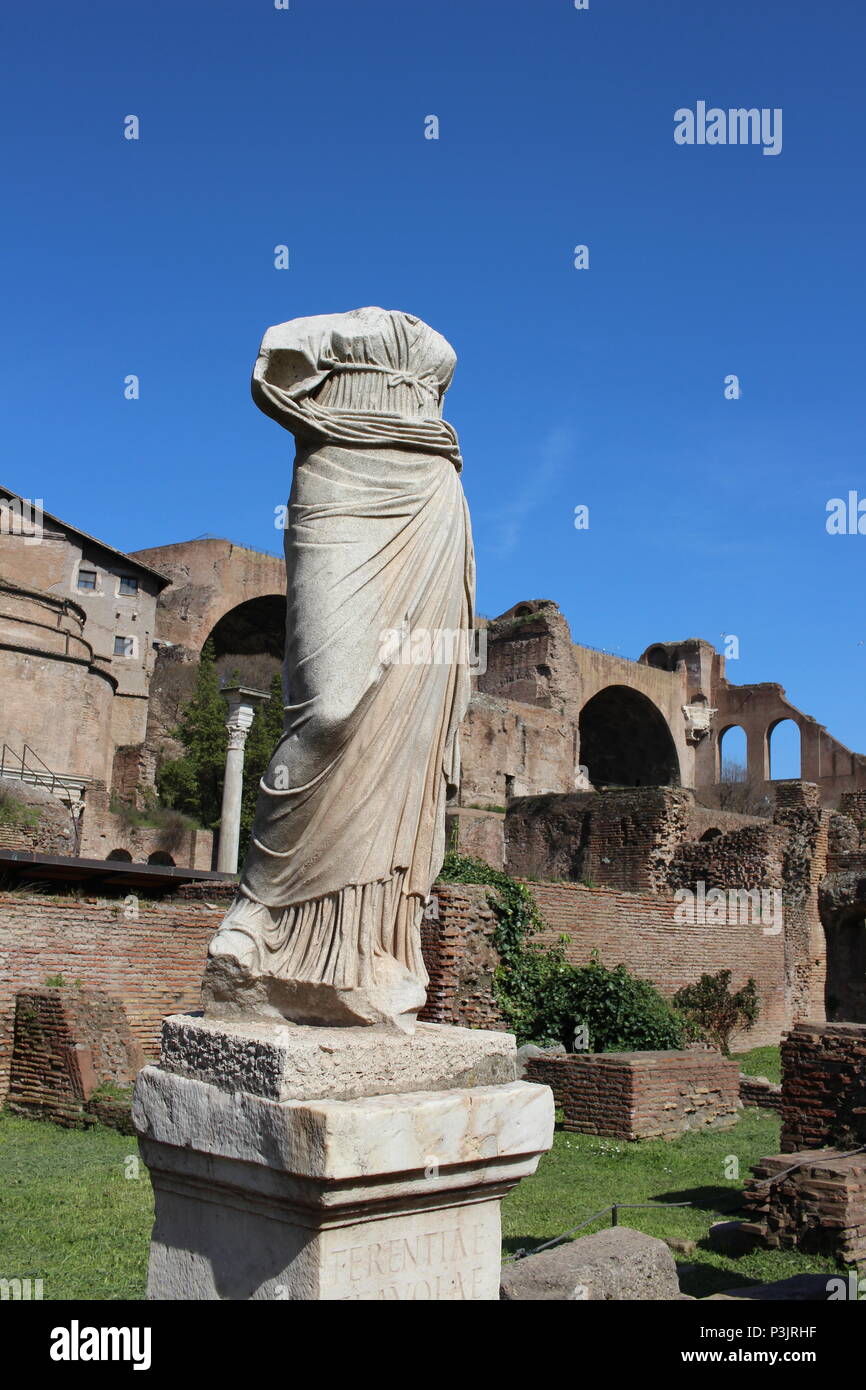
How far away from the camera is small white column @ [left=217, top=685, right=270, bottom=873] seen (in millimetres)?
20797

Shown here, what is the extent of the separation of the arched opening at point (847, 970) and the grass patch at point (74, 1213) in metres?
19.4

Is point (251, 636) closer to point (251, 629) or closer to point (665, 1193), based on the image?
point (251, 629)

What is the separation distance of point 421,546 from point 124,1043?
8.90m

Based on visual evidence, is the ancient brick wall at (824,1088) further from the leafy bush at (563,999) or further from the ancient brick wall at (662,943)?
the ancient brick wall at (662,943)

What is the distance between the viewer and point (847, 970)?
83.7ft

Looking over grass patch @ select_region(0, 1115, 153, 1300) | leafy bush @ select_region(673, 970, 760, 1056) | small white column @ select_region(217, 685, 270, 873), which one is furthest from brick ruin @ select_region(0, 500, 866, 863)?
grass patch @ select_region(0, 1115, 153, 1300)

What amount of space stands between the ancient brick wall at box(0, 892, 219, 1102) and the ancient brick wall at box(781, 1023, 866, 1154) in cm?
573

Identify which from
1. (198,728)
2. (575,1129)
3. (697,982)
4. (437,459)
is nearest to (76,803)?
(198,728)

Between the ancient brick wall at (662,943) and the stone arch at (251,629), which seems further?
the stone arch at (251,629)

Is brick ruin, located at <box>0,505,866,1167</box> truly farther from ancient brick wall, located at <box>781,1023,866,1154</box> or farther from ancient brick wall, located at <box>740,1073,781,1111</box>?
ancient brick wall, located at <box>781,1023,866,1154</box>

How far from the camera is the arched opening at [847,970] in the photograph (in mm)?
25422

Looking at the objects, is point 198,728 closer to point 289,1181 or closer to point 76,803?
point 76,803

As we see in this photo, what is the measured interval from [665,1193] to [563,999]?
4.91 meters

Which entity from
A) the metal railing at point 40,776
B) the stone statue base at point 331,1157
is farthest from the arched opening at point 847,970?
the stone statue base at point 331,1157
